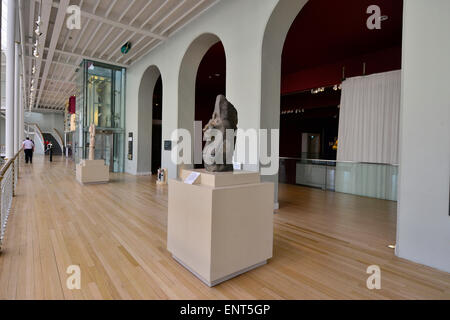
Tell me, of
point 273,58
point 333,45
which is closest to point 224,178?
point 273,58

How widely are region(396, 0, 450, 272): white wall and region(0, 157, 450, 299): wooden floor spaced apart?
29 cm

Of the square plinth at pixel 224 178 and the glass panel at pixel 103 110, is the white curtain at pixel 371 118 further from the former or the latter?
the glass panel at pixel 103 110

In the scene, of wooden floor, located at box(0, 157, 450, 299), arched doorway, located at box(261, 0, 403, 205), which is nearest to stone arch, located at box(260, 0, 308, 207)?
arched doorway, located at box(261, 0, 403, 205)

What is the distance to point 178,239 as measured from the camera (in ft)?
8.80

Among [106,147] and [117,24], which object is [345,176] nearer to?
[117,24]

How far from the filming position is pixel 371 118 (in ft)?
22.1

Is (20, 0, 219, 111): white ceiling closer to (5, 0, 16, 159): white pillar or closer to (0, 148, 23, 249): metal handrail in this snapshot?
(5, 0, 16, 159): white pillar

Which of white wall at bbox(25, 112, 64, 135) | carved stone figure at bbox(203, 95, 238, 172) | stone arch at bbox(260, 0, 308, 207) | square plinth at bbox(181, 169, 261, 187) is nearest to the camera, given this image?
square plinth at bbox(181, 169, 261, 187)

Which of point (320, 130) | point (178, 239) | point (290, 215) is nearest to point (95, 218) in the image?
point (178, 239)

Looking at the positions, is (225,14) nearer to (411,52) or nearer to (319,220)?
(411,52)

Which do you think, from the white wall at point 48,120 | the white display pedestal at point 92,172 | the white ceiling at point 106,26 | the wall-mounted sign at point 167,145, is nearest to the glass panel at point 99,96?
the white ceiling at point 106,26

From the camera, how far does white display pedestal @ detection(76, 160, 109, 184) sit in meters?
7.57

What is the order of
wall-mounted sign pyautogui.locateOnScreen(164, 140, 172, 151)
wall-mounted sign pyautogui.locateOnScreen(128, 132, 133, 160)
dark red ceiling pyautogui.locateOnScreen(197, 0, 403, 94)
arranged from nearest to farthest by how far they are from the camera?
1. dark red ceiling pyautogui.locateOnScreen(197, 0, 403, 94)
2. wall-mounted sign pyautogui.locateOnScreen(164, 140, 172, 151)
3. wall-mounted sign pyautogui.locateOnScreen(128, 132, 133, 160)

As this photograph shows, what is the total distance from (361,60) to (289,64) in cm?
220
